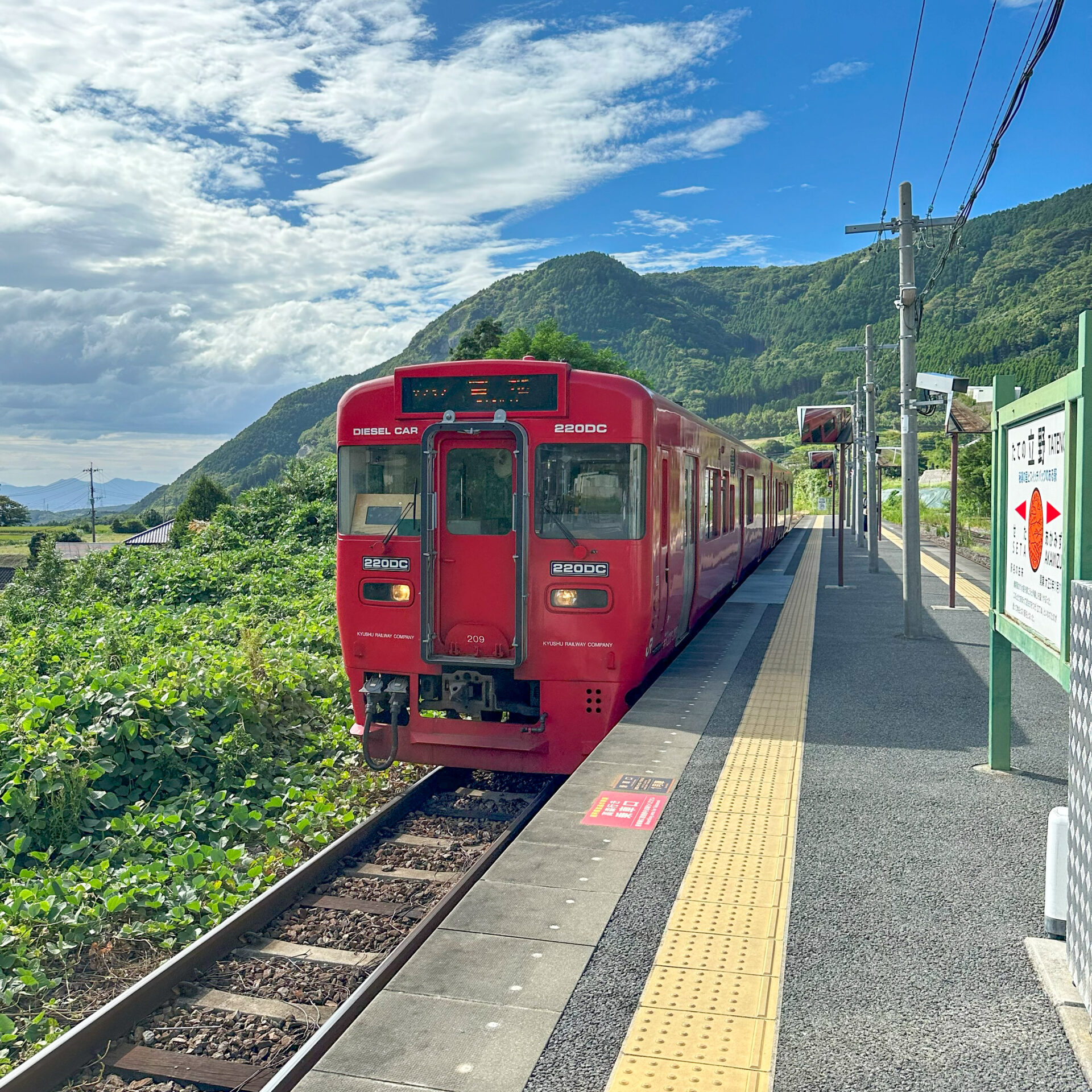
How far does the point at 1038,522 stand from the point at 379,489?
4308mm

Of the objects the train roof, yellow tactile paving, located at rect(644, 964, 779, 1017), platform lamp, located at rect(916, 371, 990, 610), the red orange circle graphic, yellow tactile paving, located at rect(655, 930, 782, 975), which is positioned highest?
platform lamp, located at rect(916, 371, 990, 610)

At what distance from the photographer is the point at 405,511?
7004 millimetres

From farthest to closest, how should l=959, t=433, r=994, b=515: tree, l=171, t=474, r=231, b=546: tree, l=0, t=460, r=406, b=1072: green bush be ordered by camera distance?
l=171, t=474, r=231, b=546: tree, l=959, t=433, r=994, b=515: tree, l=0, t=460, r=406, b=1072: green bush

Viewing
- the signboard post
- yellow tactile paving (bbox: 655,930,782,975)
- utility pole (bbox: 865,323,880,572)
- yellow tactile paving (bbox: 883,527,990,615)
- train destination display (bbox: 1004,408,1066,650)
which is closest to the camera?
yellow tactile paving (bbox: 655,930,782,975)

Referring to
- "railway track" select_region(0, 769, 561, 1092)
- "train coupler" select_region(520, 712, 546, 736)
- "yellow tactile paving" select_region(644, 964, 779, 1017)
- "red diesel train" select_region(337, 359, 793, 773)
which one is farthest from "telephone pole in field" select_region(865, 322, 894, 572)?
"yellow tactile paving" select_region(644, 964, 779, 1017)

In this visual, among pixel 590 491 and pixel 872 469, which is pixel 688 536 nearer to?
pixel 590 491

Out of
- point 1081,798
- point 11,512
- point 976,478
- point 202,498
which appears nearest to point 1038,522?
point 1081,798

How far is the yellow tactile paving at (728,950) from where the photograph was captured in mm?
2873

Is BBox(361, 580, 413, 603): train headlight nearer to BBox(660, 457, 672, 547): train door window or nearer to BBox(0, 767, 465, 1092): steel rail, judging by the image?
BBox(0, 767, 465, 1092): steel rail

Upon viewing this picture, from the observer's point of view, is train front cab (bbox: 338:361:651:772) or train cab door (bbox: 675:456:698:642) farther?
train cab door (bbox: 675:456:698:642)

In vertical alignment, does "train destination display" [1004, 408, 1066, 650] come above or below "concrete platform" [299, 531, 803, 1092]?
above

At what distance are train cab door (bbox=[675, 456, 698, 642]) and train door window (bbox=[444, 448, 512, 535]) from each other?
6.73 feet

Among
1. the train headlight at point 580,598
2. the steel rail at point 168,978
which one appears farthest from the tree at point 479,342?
the steel rail at point 168,978

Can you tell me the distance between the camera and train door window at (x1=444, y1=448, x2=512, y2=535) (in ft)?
22.5
